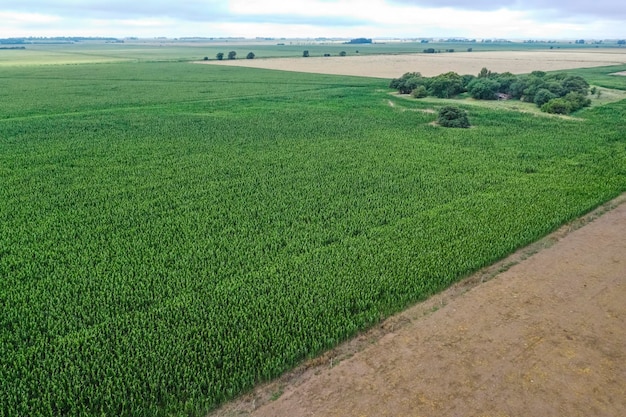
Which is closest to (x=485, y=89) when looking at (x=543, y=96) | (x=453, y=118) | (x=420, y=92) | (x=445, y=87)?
(x=445, y=87)

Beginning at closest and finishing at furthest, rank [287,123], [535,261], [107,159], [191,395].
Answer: [191,395]
[535,261]
[107,159]
[287,123]

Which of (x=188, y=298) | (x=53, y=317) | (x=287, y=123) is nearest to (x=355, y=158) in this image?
(x=287, y=123)

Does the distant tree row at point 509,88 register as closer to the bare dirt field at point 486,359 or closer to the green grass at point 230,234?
the green grass at point 230,234

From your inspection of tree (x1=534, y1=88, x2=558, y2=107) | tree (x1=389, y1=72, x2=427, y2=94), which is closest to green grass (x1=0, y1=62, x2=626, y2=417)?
tree (x1=534, y1=88, x2=558, y2=107)

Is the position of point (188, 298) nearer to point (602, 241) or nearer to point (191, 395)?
point (191, 395)

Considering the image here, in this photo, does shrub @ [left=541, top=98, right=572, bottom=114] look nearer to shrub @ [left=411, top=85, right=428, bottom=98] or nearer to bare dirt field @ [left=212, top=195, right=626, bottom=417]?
shrub @ [left=411, top=85, right=428, bottom=98]

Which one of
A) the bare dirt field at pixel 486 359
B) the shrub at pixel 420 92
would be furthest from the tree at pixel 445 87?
the bare dirt field at pixel 486 359

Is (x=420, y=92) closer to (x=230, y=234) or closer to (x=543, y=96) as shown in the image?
(x=543, y=96)
